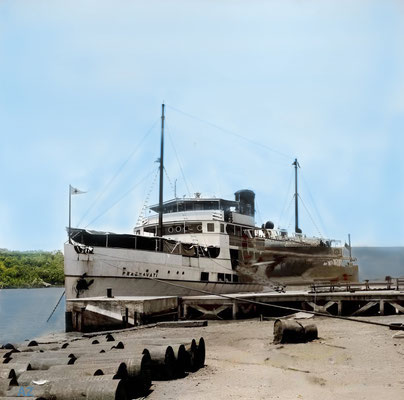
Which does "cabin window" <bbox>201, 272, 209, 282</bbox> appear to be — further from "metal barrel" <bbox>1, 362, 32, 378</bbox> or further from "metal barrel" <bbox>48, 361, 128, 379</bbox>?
"metal barrel" <bbox>48, 361, 128, 379</bbox>

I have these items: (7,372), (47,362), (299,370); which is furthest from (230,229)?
(7,372)

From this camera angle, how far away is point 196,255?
101ft

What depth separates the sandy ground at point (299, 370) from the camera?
753cm

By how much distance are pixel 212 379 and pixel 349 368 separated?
2.94 m

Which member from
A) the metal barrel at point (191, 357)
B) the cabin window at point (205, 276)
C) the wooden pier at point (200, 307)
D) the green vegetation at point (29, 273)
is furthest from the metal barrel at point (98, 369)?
the green vegetation at point (29, 273)

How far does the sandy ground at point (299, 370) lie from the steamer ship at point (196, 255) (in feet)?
34.0

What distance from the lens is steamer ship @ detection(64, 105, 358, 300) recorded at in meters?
25.5

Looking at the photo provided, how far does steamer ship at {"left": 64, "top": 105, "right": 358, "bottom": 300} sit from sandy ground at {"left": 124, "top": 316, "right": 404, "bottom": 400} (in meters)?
10.4

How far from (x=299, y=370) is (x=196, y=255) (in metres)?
21.6

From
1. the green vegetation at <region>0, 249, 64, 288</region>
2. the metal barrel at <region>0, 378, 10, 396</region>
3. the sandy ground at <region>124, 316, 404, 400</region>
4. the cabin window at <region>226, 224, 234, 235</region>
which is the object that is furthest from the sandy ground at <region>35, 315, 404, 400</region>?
the green vegetation at <region>0, 249, 64, 288</region>

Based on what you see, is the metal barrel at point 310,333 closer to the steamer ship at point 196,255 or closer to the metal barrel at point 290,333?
the metal barrel at point 290,333

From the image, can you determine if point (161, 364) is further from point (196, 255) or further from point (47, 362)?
point (196, 255)

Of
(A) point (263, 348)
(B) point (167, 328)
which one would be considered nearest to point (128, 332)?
(B) point (167, 328)

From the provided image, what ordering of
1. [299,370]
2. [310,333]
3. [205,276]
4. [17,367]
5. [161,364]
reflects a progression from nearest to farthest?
1. [17,367]
2. [161,364]
3. [299,370]
4. [310,333]
5. [205,276]
